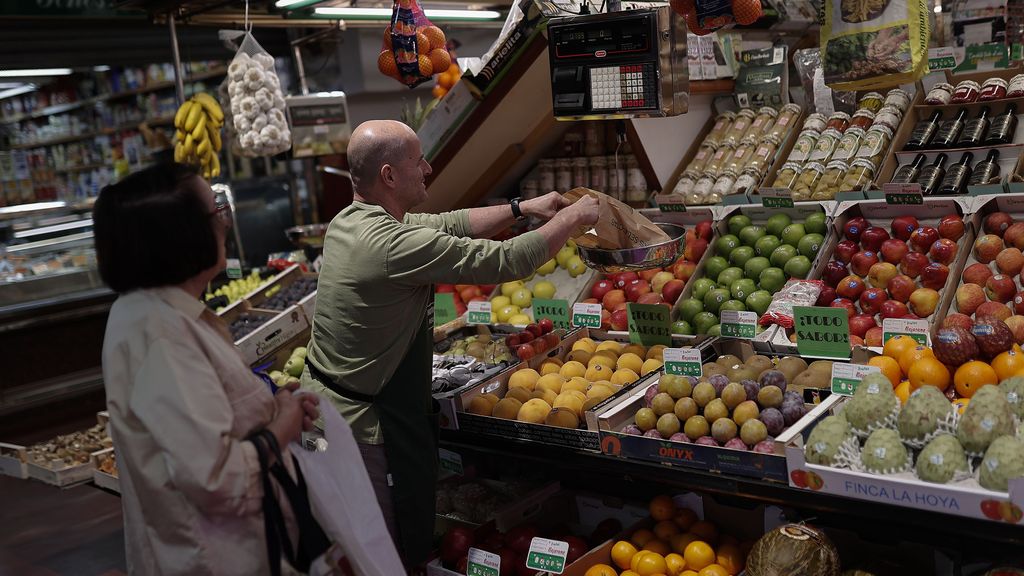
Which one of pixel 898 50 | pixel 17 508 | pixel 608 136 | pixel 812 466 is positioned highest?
pixel 898 50

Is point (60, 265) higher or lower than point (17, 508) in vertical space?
higher

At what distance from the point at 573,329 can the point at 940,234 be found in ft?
4.78

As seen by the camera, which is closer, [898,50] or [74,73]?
[898,50]

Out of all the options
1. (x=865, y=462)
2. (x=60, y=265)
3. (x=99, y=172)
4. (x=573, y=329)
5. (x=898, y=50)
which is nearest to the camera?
(x=865, y=462)

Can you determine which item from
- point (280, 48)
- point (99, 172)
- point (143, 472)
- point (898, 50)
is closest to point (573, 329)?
point (898, 50)

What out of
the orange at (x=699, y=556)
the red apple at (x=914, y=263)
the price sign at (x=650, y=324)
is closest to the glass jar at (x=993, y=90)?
the red apple at (x=914, y=263)

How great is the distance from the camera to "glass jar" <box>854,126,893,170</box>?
3740mm

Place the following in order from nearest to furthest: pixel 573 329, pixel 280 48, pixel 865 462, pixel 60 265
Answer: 1. pixel 865 462
2. pixel 573 329
3. pixel 60 265
4. pixel 280 48

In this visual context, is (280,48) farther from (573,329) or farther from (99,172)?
(573,329)

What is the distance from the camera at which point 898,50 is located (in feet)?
9.16

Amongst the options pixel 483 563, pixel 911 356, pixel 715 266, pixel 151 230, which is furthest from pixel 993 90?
pixel 151 230

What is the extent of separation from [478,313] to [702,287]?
106cm

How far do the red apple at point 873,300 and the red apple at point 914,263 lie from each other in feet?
0.45

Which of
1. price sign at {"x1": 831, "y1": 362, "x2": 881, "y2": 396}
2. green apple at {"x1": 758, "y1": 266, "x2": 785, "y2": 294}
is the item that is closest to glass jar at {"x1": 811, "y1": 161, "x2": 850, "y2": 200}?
green apple at {"x1": 758, "y1": 266, "x2": 785, "y2": 294}
